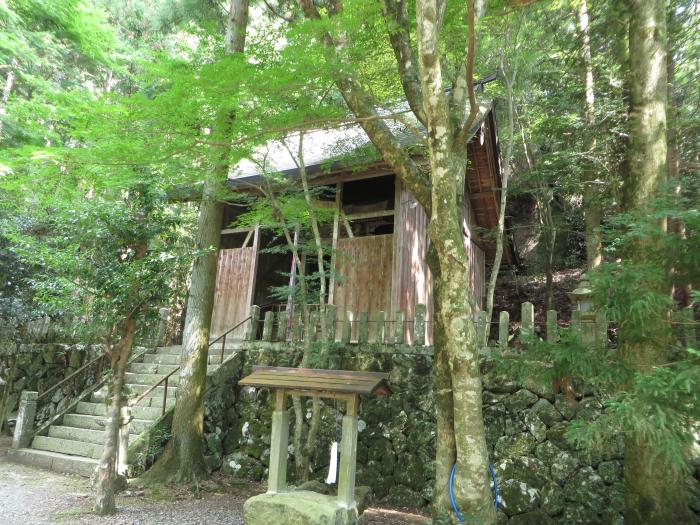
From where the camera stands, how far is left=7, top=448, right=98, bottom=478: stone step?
21.4ft

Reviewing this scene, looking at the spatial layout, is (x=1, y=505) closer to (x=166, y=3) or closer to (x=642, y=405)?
(x=642, y=405)

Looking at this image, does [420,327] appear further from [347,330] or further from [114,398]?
[114,398]

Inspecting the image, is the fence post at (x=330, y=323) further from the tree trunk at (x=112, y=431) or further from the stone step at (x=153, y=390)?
the stone step at (x=153, y=390)

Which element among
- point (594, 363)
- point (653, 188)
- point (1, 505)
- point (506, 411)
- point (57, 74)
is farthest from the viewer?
point (57, 74)

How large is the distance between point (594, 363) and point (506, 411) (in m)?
2.73

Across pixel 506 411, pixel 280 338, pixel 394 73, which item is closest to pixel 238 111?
pixel 394 73

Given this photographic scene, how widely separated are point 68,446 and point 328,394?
17.3 feet

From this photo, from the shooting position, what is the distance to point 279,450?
15.1ft

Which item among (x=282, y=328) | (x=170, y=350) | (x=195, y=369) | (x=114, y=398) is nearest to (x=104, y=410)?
(x=170, y=350)

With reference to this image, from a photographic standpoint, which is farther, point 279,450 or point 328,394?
point 279,450

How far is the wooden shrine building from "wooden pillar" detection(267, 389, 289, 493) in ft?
10.9

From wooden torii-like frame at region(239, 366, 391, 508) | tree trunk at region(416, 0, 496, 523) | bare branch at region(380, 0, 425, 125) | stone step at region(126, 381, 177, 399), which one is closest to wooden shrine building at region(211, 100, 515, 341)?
stone step at region(126, 381, 177, 399)

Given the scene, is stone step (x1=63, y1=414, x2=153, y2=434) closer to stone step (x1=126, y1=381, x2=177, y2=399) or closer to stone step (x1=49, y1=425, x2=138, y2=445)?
stone step (x1=49, y1=425, x2=138, y2=445)

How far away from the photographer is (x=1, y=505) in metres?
5.06
